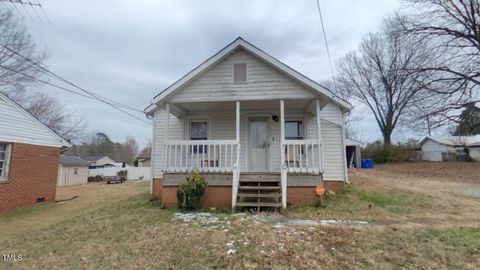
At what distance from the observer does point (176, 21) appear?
1161 cm

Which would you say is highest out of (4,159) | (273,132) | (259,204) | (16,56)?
(16,56)

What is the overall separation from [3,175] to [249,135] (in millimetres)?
9884

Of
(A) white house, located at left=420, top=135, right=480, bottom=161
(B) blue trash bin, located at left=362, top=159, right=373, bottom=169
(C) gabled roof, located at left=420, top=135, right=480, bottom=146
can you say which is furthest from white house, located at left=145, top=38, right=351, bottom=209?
(C) gabled roof, located at left=420, top=135, right=480, bottom=146

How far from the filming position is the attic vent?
9438 millimetres

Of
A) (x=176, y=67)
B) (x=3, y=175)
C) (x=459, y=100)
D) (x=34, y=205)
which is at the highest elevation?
(x=176, y=67)

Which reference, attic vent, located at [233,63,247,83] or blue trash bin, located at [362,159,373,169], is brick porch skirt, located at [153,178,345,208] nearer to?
attic vent, located at [233,63,247,83]

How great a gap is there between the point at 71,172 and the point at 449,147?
46.0 meters

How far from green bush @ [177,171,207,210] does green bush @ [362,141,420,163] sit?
→ 26702 mm

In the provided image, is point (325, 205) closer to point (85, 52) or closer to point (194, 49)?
point (194, 49)

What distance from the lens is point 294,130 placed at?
1091 centimetres

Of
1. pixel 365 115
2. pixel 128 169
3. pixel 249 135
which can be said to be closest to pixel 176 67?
pixel 249 135

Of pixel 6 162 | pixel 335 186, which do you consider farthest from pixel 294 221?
pixel 6 162

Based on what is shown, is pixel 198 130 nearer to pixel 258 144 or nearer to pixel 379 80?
pixel 258 144

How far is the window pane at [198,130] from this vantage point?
1115 centimetres
